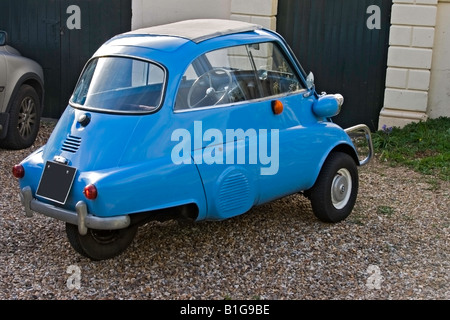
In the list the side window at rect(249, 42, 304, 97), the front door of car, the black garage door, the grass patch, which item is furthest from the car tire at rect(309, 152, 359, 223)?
the black garage door

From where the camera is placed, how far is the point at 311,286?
221 inches

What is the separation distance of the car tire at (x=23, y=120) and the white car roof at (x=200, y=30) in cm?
350

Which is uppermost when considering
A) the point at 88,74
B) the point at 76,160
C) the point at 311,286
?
the point at 88,74

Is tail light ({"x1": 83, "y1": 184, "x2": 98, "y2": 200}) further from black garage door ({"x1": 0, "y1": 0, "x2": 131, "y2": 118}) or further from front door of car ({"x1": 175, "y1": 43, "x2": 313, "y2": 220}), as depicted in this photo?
black garage door ({"x1": 0, "y1": 0, "x2": 131, "y2": 118})

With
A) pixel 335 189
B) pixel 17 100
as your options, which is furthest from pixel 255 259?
pixel 17 100

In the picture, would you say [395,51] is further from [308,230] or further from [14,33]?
[14,33]

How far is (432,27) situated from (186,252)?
556 centimetres

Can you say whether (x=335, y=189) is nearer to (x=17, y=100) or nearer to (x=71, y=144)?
(x=71, y=144)

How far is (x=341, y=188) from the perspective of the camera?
6.84 metres

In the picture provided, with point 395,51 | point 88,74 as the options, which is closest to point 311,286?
point 88,74

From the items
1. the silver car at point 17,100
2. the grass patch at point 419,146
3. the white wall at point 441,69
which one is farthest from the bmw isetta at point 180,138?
the white wall at point 441,69

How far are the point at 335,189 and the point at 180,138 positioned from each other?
70.3 inches

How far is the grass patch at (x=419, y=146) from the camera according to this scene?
29.4 ft

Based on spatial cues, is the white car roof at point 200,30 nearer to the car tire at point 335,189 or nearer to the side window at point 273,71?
the side window at point 273,71
